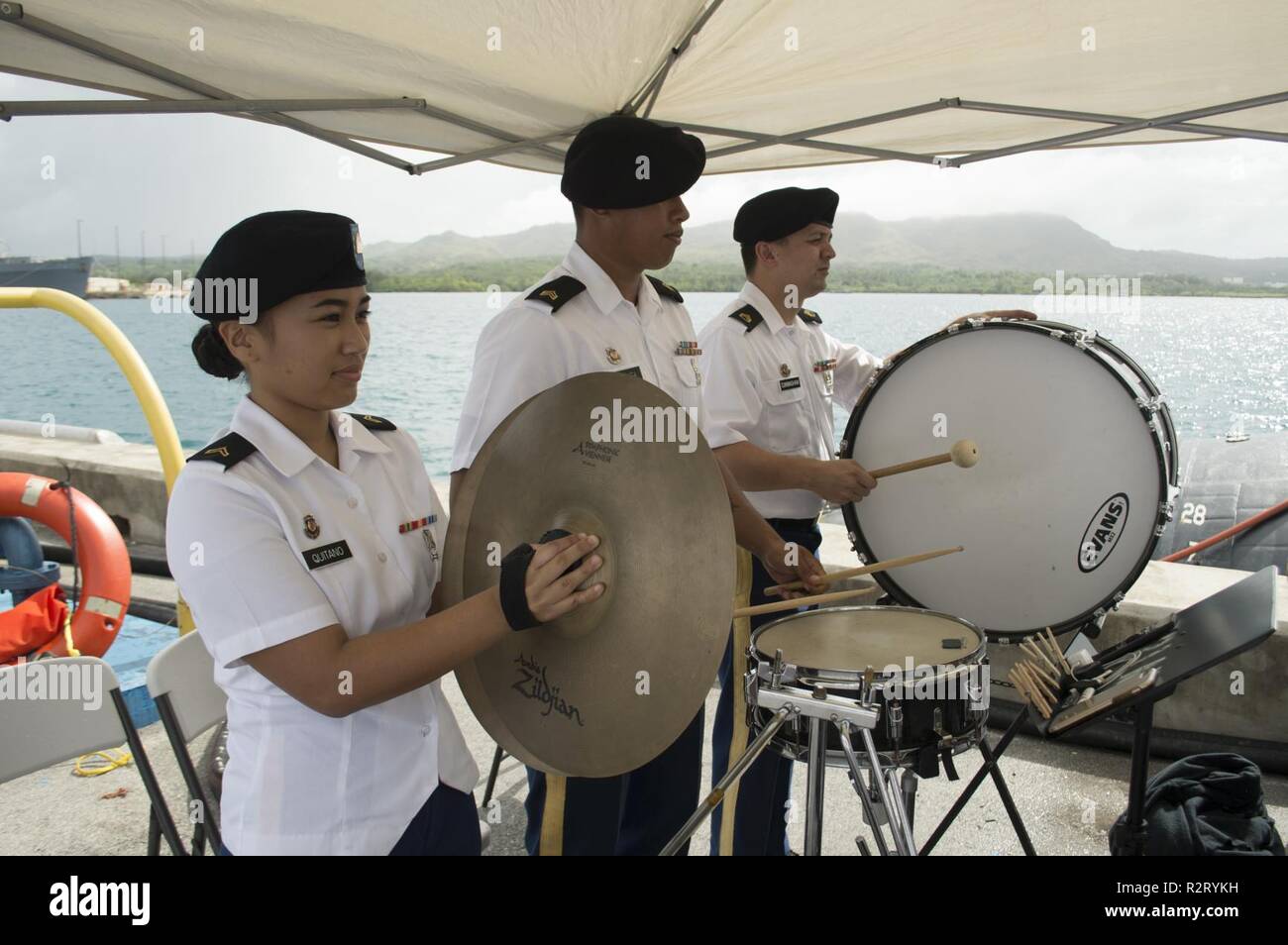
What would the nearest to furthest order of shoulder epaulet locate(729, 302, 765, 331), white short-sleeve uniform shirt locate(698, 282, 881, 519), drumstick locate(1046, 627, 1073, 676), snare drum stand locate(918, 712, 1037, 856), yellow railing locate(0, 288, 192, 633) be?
drumstick locate(1046, 627, 1073, 676) → snare drum stand locate(918, 712, 1037, 856) → white short-sleeve uniform shirt locate(698, 282, 881, 519) → shoulder epaulet locate(729, 302, 765, 331) → yellow railing locate(0, 288, 192, 633)

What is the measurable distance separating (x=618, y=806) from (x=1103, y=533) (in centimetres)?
144

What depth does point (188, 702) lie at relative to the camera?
2.17m

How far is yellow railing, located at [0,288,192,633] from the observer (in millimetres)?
4425

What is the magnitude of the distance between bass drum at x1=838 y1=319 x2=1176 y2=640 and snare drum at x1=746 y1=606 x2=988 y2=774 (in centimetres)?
58

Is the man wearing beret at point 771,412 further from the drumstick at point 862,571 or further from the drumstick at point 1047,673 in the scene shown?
the drumstick at point 1047,673

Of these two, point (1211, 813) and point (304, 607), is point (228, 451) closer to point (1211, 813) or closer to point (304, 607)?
point (304, 607)

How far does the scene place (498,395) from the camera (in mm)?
2053

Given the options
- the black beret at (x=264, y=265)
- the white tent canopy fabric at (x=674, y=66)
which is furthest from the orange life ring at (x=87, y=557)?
the black beret at (x=264, y=265)

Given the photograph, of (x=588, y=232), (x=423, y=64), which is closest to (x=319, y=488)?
(x=588, y=232)

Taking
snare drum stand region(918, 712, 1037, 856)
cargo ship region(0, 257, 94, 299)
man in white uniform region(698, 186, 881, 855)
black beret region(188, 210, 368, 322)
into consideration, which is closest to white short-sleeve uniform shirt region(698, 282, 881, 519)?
man in white uniform region(698, 186, 881, 855)

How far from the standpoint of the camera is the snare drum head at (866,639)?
6.75 ft

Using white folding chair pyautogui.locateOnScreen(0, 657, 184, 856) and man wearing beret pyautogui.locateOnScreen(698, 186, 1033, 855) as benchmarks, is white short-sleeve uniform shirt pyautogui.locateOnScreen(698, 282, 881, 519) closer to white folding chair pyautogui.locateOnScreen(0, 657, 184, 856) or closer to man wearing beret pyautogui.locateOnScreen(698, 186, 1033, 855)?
man wearing beret pyautogui.locateOnScreen(698, 186, 1033, 855)
